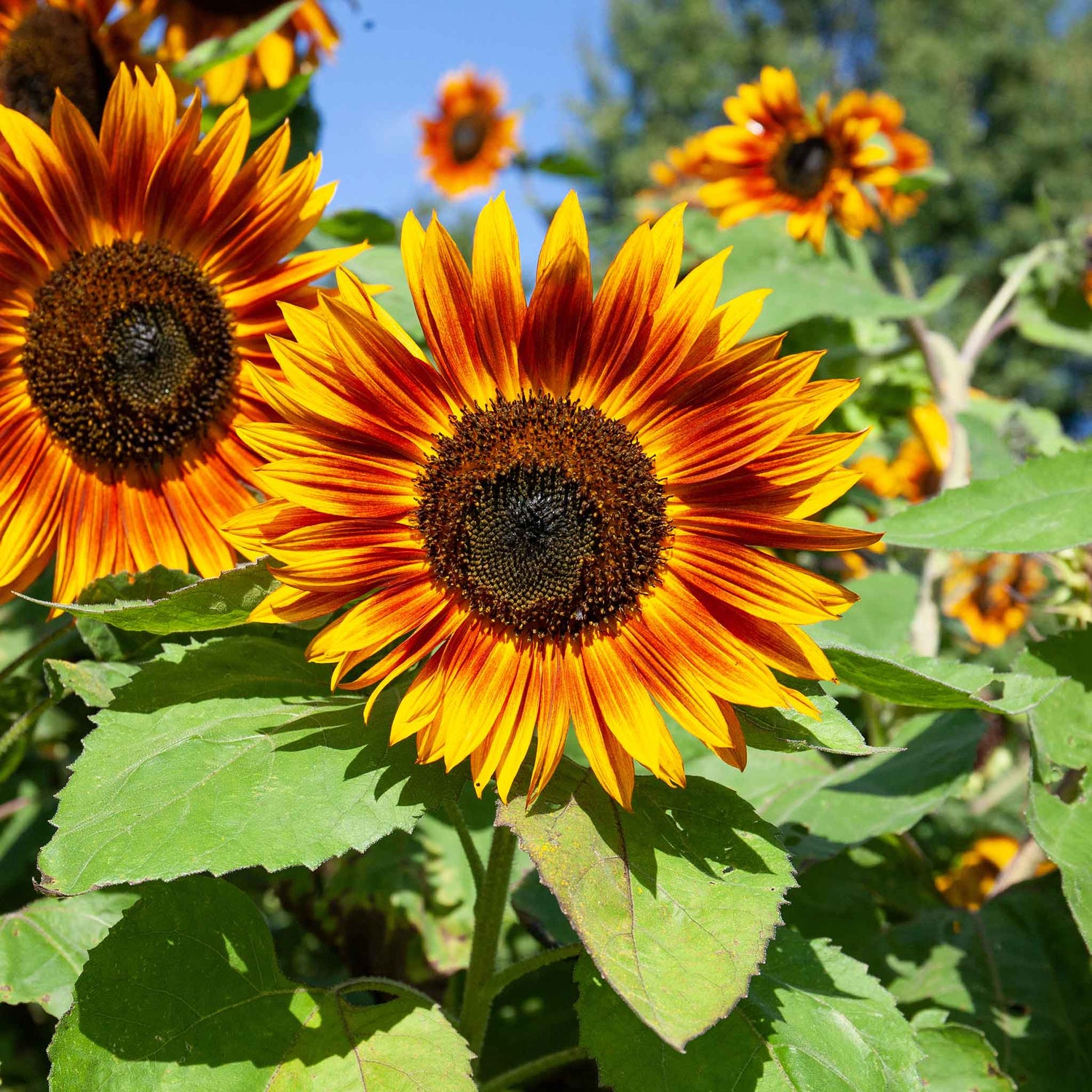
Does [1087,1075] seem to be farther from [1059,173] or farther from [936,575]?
[1059,173]

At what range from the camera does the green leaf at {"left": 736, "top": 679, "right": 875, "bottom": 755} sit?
97cm

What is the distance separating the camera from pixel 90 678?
1146mm

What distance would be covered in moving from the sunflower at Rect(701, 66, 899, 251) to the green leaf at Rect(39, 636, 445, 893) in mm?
1681

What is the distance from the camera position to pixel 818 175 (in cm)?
251

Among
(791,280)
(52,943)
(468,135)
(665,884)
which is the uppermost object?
(468,135)

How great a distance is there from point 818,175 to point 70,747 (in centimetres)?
194

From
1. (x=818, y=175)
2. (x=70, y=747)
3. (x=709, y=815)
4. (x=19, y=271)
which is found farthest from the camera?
(x=818, y=175)

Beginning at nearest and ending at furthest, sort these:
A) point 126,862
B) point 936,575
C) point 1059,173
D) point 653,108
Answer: point 126,862 < point 936,575 < point 1059,173 < point 653,108

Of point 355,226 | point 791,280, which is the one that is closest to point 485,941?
point 355,226

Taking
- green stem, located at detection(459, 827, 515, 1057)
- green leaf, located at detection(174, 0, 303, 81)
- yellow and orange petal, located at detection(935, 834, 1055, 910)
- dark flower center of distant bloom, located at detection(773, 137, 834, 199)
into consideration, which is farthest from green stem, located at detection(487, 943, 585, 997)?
dark flower center of distant bloom, located at detection(773, 137, 834, 199)

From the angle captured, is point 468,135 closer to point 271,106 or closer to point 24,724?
point 271,106

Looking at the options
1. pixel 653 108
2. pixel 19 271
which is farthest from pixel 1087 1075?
pixel 653 108

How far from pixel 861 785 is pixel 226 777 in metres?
0.91

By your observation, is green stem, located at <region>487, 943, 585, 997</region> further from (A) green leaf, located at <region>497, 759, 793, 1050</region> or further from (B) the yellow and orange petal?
(B) the yellow and orange petal
